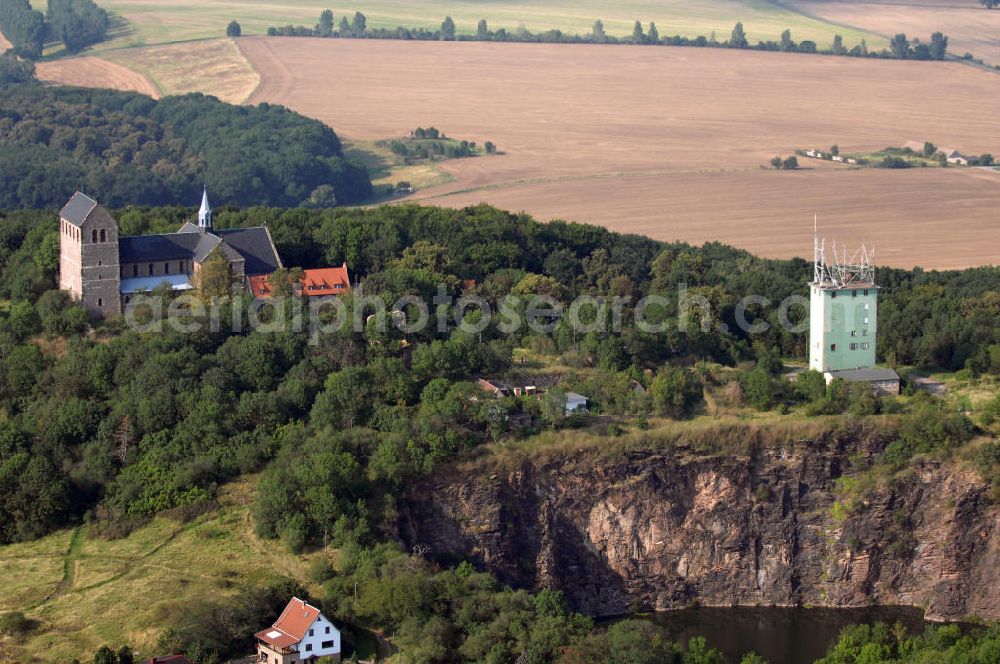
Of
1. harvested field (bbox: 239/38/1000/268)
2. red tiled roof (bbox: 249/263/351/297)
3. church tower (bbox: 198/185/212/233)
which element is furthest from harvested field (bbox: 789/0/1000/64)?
church tower (bbox: 198/185/212/233)

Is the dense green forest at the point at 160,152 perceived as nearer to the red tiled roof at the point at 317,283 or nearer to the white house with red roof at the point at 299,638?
the red tiled roof at the point at 317,283

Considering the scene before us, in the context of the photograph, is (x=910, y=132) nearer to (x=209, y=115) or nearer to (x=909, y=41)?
(x=909, y=41)

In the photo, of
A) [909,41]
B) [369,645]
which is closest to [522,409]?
[369,645]

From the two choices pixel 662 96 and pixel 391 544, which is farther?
pixel 662 96

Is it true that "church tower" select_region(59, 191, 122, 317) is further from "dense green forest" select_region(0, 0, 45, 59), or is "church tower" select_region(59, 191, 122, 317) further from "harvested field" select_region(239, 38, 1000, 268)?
"dense green forest" select_region(0, 0, 45, 59)

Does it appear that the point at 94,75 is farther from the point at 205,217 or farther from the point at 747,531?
the point at 747,531
